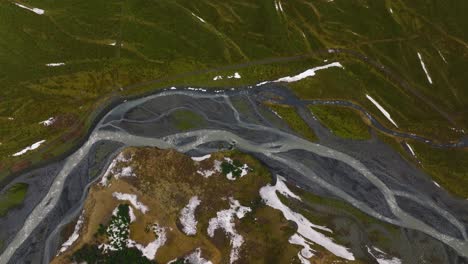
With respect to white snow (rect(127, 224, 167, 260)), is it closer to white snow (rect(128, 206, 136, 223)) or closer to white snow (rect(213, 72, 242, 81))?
white snow (rect(128, 206, 136, 223))

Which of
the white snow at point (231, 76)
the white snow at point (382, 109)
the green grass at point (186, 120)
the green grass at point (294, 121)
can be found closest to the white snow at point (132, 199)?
the green grass at point (186, 120)

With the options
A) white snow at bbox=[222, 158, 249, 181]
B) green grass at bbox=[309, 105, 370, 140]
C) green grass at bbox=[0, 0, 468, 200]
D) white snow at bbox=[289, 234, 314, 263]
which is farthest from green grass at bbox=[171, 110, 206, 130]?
white snow at bbox=[289, 234, 314, 263]

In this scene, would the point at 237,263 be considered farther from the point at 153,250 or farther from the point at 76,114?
the point at 76,114

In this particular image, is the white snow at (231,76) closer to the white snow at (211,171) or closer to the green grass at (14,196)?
the white snow at (211,171)

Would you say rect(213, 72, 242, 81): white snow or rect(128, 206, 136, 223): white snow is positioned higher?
rect(213, 72, 242, 81): white snow

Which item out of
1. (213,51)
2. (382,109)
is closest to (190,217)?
(213,51)
